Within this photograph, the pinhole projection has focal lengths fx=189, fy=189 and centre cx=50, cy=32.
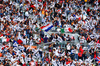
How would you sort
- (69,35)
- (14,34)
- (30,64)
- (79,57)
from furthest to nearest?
(69,35) < (14,34) < (79,57) < (30,64)

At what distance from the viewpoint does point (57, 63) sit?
1404 cm

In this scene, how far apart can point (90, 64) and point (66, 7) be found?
7487 millimetres

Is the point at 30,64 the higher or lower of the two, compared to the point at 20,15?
lower

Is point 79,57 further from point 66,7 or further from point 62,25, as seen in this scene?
point 66,7

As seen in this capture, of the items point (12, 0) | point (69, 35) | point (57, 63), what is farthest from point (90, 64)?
point (12, 0)

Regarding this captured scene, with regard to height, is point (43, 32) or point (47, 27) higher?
point (47, 27)

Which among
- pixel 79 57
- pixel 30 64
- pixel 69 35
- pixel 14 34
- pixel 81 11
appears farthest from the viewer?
pixel 81 11

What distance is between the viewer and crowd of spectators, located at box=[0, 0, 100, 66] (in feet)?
46.4

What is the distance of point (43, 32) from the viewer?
17.1 m

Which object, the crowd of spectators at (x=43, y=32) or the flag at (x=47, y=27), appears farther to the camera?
the flag at (x=47, y=27)

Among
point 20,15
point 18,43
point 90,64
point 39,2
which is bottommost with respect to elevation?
point 90,64

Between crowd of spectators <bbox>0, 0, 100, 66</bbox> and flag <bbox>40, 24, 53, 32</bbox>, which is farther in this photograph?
flag <bbox>40, 24, 53, 32</bbox>

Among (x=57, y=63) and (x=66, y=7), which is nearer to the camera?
(x=57, y=63)

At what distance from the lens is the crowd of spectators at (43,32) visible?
46.4ft
